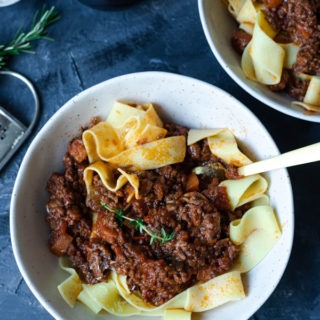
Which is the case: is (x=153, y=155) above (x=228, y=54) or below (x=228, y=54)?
below

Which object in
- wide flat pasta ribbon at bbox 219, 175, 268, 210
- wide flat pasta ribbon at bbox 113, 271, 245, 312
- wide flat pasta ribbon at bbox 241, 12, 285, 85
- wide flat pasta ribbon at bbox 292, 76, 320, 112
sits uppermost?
wide flat pasta ribbon at bbox 241, 12, 285, 85

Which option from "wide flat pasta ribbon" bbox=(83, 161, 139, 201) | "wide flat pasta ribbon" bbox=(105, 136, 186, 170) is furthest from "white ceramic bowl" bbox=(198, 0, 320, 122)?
"wide flat pasta ribbon" bbox=(83, 161, 139, 201)

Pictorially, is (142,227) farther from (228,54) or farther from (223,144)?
(228,54)

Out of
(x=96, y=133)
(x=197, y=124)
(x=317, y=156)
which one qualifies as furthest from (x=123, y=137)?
(x=317, y=156)

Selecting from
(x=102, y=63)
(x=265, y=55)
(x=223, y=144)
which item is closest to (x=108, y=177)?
(x=223, y=144)

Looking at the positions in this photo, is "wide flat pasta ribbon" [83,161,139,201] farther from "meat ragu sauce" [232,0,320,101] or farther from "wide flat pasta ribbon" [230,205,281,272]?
"meat ragu sauce" [232,0,320,101]

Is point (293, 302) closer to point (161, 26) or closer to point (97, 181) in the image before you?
point (97, 181)

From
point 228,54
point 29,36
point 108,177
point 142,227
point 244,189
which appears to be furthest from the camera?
point 29,36
